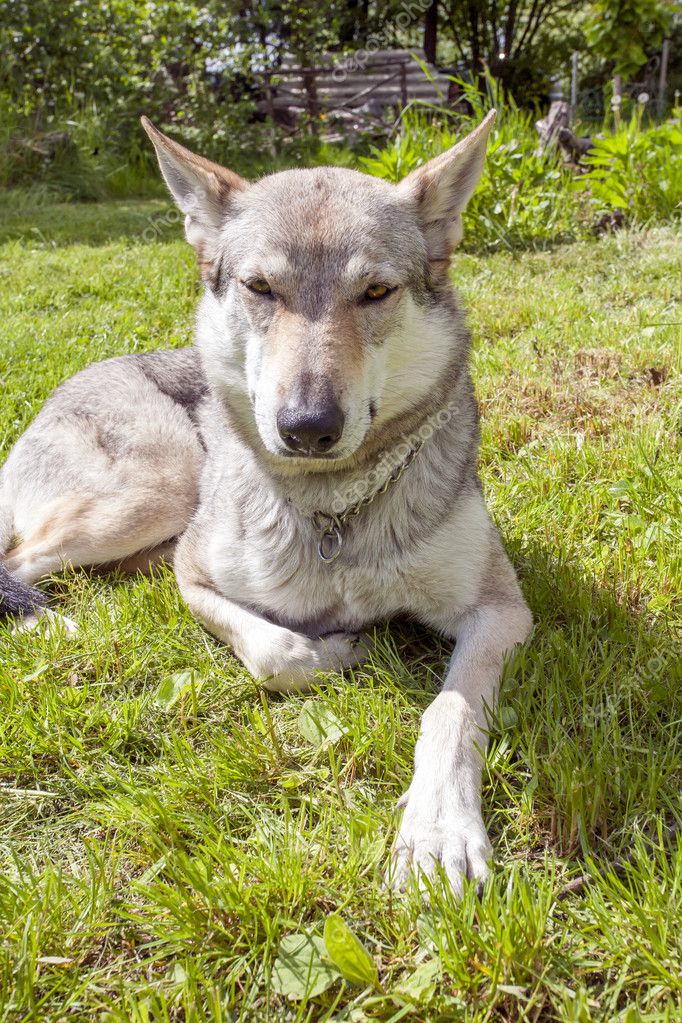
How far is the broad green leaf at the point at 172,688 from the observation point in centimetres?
239

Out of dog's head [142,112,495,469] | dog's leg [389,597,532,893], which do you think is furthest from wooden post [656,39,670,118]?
dog's leg [389,597,532,893]

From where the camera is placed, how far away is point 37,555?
3133mm

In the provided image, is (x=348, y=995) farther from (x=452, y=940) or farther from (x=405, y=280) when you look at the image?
(x=405, y=280)

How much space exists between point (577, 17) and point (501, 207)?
14.8 metres

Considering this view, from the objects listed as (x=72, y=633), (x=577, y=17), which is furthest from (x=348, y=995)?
(x=577, y=17)

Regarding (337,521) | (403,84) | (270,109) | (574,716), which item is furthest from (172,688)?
(403,84)

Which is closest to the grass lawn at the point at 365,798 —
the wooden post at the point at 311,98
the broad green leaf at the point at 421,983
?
the broad green leaf at the point at 421,983

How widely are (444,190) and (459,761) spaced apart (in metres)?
1.94

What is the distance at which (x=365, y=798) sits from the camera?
6.59ft

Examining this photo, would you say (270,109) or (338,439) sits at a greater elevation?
(270,109)

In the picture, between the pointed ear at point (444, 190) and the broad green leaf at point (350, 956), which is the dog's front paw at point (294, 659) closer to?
the broad green leaf at point (350, 956)

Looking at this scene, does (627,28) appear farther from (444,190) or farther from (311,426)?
(311,426)

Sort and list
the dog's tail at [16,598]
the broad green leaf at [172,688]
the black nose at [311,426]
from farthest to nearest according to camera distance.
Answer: the dog's tail at [16,598]
the broad green leaf at [172,688]
the black nose at [311,426]
